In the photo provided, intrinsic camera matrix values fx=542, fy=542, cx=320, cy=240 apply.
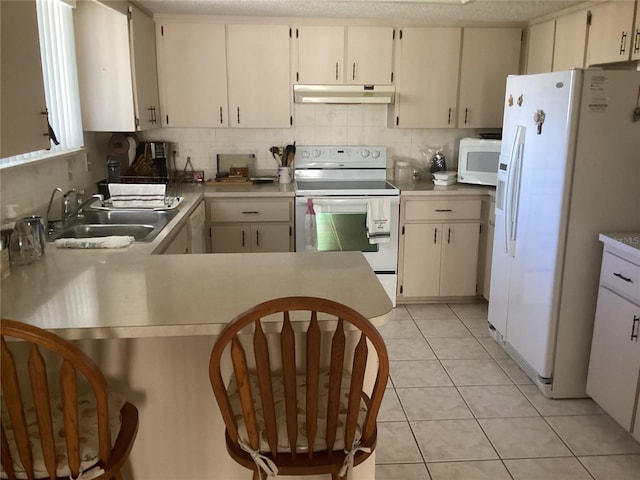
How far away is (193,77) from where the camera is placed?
405cm

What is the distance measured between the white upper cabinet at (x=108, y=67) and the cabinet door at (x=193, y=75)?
40 centimetres

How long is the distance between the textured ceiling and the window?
0.60 meters

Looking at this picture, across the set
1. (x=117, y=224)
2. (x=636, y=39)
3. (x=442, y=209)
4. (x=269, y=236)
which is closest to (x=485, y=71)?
(x=442, y=209)

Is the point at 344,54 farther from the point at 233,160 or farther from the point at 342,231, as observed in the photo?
the point at 342,231

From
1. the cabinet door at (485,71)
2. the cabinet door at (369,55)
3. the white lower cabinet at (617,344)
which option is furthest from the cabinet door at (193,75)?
the white lower cabinet at (617,344)

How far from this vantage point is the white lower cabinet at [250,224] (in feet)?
13.2

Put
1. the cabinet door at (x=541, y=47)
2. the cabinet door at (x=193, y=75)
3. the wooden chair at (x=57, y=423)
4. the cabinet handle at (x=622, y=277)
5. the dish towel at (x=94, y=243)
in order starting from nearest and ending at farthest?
the wooden chair at (x=57, y=423) < the dish towel at (x=94, y=243) < the cabinet handle at (x=622, y=277) < the cabinet door at (x=541, y=47) < the cabinet door at (x=193, y=75)

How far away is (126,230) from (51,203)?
401 mm

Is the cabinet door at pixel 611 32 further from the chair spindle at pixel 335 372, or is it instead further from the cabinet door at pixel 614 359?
the chair spindle at pixel 335 372

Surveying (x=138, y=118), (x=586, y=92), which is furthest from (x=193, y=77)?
(x=586, y=92)

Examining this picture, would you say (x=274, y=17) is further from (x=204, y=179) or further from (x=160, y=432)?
(x=160, y=432)

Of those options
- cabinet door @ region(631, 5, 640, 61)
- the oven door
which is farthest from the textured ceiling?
the oven door

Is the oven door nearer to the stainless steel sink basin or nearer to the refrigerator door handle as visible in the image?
the refrigerator door handle

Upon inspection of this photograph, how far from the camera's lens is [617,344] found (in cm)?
252
